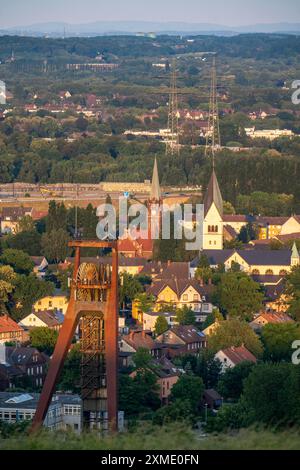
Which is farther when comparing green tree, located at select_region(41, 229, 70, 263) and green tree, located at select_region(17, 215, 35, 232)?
green tree, located at select_region(17, 215, 35, 232)

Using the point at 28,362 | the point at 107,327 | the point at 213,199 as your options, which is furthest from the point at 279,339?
the point at 213,199

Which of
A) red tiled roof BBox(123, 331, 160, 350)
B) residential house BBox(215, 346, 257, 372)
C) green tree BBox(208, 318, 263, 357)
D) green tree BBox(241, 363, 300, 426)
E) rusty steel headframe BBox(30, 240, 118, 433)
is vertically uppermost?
rusty steel headframe BBox(30, 240, 118, 433)

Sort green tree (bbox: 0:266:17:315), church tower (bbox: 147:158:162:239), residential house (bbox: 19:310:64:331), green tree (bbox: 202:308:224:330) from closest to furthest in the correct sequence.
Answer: residential house (bbox: 19:310:64:331), green tree (bbox: 202:308:224:330), green tree (bbox: 0:266:17:315), church tower (bbox: 147:158:162:239)

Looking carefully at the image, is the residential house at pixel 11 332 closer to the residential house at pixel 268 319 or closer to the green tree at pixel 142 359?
the green tree at pixel 142 359

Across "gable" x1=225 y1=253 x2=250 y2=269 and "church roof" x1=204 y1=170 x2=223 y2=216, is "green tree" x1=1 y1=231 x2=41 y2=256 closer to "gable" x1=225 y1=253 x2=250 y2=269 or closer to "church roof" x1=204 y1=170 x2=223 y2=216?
"church roof" x1=204 y1=170 x2=223 y2=216

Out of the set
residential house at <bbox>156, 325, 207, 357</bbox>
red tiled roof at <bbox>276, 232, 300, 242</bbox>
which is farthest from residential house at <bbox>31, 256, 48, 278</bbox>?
residential house at <bbox>156, 325, 207, 357</bbox>
